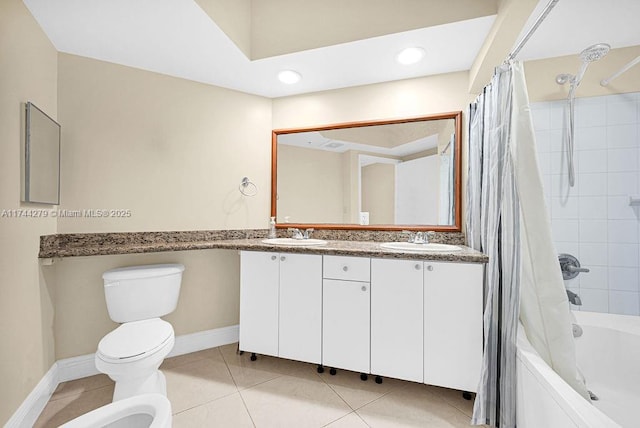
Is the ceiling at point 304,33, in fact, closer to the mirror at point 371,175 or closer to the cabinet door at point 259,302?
the mirror at point 371,175

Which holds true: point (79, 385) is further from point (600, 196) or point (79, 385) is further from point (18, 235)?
point (600, 196)

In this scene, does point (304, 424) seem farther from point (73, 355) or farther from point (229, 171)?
point (229, 171)

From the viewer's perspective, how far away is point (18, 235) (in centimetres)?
141

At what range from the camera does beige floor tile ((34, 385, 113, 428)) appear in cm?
151

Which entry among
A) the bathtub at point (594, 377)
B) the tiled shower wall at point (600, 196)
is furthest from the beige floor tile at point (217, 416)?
the tiled shower wall at point (600, 196)

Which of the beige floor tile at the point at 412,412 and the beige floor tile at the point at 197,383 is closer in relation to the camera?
the beige floor tile at the point at 412,412

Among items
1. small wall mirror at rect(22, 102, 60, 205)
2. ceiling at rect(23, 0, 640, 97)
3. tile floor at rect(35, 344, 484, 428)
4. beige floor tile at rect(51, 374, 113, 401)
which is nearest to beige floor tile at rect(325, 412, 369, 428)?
tile floor at rect(35, 344, 484, 428)

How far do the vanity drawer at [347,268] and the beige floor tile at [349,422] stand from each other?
0.74 metres

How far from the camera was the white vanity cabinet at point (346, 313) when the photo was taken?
178 centimetres

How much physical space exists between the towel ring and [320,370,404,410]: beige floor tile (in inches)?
60.5

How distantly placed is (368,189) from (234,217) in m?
1.16

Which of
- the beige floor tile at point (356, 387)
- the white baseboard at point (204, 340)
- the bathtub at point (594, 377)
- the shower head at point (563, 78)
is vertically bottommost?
the beige floor tile at point (356, 387)

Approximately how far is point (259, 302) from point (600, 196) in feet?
7.97

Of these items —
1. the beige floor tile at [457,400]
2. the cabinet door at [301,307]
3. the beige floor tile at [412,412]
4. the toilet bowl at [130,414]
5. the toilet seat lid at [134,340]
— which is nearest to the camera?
the toilet bowl at [130,414]
